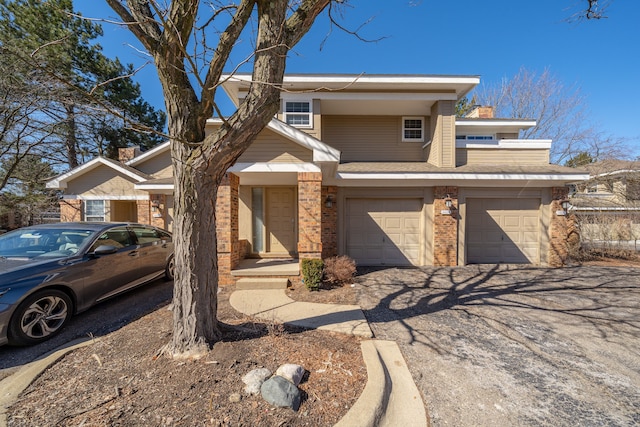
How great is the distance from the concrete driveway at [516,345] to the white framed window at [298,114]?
5.44m

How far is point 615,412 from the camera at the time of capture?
247 centimetres

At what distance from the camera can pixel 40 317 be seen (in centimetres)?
363

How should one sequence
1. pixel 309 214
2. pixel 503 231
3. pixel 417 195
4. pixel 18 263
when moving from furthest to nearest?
pixel 503 231 → pixel 417 195 → pixel 309 214 → pixel 18 263

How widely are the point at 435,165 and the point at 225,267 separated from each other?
720cm

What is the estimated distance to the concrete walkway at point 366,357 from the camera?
2.26m

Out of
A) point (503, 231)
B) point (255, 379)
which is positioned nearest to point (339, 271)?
point (255, 379)

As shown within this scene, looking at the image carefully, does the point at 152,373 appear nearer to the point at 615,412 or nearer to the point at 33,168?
the point at 615,412

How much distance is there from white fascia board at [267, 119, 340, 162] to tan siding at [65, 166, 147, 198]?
25.4 ft

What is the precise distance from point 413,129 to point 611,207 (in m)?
10.3

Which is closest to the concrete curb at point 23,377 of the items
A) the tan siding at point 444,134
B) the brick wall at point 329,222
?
the brick wall at point 329,222

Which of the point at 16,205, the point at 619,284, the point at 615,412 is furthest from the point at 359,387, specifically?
the point at 16,205

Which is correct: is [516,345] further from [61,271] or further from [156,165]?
[156,165]

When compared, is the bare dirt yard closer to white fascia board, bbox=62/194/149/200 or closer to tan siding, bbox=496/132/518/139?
white fascia board, bbox=62/194/149/200

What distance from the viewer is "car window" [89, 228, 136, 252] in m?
4.72
